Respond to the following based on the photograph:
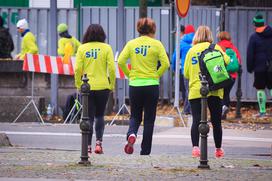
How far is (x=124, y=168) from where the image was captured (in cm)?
1116

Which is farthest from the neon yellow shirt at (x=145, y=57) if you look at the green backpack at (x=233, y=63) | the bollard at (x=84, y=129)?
the green backpack at (x=233, y=63)

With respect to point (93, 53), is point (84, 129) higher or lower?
lower

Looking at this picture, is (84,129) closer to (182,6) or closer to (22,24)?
(182,6)

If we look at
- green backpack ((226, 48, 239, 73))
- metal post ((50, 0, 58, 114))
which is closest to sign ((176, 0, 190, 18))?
green backpack ((226, 48, 239, 73))

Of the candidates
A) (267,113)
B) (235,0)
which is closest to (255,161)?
(267,113)

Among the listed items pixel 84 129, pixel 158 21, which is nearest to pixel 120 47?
pixel 158 21

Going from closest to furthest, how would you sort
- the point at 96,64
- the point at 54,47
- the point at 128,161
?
the point at 128,161, the point at 96,64, the point at 54,47

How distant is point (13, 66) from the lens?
2181cm

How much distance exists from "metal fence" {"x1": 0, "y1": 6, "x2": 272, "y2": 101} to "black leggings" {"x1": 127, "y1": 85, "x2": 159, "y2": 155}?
36.7 feet

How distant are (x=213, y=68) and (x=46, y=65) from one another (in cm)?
852

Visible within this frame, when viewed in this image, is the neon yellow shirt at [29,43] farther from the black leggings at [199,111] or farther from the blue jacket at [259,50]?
the black leggings at [199,111]

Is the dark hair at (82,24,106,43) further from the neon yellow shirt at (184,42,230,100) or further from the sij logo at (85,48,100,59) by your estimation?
Result: the neon yellow shirt at (184,42,230,100)

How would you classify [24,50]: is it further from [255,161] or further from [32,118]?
[255,161]

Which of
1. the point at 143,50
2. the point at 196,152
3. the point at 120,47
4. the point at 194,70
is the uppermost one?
the point at 143,50
